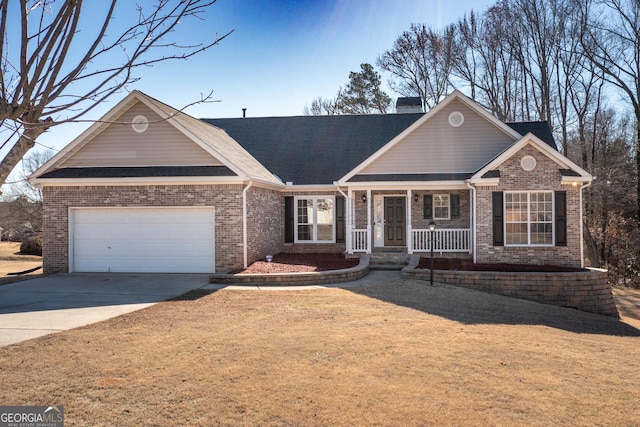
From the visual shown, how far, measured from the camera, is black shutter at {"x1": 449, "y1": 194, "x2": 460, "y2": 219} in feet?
56.3

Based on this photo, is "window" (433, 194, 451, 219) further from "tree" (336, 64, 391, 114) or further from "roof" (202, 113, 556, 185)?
"tree" (336, 64, 391, 114)

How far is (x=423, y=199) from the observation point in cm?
1739

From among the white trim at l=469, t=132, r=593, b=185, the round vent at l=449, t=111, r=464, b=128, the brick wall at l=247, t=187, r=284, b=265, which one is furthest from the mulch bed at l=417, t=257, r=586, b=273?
the brick wall at l=247, t=187, r=284, b=265

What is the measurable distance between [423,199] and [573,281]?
5.86 m

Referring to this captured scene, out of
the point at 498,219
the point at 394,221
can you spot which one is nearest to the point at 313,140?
the point at 394,221

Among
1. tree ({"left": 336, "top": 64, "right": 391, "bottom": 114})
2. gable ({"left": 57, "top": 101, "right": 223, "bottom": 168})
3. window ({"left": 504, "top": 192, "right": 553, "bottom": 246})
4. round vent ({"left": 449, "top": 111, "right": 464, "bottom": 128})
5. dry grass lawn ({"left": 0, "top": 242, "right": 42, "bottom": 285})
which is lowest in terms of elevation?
dry grass lawn ({"left": 0, "top": 242, "right": 42, "bottom": 285})

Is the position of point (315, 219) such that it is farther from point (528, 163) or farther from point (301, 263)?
point (528, 163)

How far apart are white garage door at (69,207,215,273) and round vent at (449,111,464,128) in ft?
29.9

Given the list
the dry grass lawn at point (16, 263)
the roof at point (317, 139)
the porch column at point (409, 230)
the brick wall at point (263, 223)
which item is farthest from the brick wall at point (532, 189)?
the dry grass lawn at point (16, 263)

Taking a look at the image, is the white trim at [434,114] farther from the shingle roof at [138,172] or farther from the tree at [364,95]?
the tree at [364,95]

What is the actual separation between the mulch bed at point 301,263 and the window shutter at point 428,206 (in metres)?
3.38

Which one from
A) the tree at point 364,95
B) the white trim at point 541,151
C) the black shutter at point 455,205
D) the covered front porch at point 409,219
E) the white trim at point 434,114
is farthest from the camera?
the tree at point 364,95

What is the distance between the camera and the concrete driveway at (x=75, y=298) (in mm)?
8258

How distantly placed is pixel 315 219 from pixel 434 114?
19.6ft
